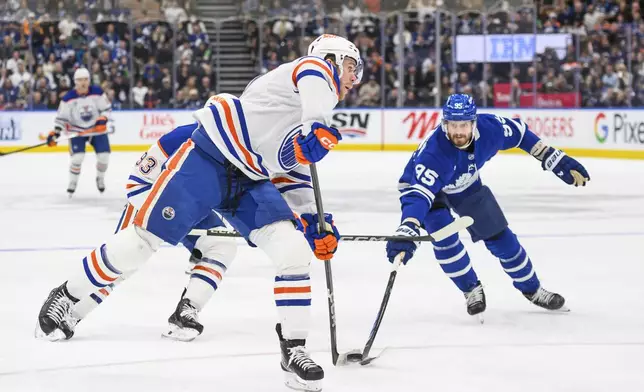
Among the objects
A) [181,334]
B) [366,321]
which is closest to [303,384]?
[181,334]

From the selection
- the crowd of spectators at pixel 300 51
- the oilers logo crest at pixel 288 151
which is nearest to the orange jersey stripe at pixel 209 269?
the oilers logo crest at pixel 288 151

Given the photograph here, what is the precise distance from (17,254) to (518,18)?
36.2ft

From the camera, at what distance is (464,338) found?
12.9ft

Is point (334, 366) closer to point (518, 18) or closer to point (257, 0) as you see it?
point (518, 18)

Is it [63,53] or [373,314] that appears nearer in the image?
[373,314]

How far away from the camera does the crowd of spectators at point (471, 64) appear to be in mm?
14672

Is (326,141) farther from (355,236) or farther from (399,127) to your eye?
(399,127)

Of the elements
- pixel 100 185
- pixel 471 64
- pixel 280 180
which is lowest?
pixel 100 185

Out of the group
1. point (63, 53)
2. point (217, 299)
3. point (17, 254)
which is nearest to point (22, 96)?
point (63, 53)

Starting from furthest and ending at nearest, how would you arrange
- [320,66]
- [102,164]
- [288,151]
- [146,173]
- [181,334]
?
[102,164]
[146,173]
[181,334]
[288,151]
[320,66]

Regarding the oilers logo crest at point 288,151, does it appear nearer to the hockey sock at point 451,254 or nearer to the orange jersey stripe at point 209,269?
the orange jersey stripe at point 209,269

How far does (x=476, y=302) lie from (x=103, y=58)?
42.7ft

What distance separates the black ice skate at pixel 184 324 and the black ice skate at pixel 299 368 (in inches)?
26.4

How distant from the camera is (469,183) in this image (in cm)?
437
